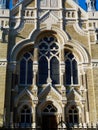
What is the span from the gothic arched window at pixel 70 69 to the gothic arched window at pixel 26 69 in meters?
2.73

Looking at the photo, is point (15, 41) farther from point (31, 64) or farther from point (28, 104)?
point (28, 104)

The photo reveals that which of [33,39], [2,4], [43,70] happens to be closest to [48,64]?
[43,70]

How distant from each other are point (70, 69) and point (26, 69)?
337cm

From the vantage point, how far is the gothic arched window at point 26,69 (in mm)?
21625

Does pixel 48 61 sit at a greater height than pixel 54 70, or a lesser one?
greater

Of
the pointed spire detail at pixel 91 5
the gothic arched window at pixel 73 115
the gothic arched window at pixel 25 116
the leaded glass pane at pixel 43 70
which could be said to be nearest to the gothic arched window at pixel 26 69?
the leaded glass pane at pixel 43 70

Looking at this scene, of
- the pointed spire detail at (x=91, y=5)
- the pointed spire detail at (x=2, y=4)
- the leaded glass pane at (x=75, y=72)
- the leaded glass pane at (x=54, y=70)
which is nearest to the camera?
the leaded glass pane at (x=54, y=70)

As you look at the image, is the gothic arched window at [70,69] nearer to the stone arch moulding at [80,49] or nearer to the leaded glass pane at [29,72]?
the stone arch moulding at [80,49]

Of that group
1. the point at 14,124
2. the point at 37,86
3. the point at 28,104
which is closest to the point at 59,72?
the point at 37,86

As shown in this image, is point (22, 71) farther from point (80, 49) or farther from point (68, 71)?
point (80, 49)

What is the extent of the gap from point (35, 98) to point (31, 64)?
2.90m

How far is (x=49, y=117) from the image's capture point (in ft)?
68.1

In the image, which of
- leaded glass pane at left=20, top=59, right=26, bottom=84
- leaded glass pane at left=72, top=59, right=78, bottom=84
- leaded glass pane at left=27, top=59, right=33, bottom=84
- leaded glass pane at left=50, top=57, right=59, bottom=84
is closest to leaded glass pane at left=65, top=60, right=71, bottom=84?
leaded glass pane at left=72, top=59, right=78, bottom=84

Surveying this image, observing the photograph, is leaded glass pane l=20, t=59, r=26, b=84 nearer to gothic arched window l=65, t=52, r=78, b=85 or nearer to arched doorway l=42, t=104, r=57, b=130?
arched doorway l=42, t=104, r=57, b=130
